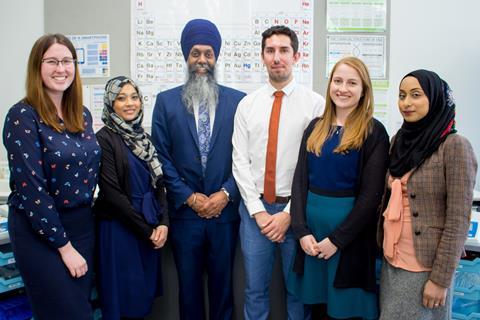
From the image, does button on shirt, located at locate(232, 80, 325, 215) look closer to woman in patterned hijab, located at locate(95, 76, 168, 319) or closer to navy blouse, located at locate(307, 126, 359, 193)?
navy blouse, located at locate(307, 126, 359, 193)

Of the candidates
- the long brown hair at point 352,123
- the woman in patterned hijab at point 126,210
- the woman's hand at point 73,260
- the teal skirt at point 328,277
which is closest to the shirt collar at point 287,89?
the long brown hair at point 352,123

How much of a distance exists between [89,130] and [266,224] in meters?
0.91

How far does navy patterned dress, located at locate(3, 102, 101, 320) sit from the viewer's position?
132cm

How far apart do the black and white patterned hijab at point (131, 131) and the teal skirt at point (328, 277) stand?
0.75 m

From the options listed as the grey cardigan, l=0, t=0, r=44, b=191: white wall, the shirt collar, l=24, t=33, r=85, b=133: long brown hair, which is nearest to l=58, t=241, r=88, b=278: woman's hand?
l=24, t=33, r=85, b=133: long brown hair

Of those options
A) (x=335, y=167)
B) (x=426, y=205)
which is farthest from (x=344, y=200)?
(x=426, y=205)

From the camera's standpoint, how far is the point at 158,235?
69.1 inches

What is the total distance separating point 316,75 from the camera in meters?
2.62

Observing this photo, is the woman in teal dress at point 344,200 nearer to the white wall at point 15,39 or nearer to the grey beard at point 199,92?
the grey beard at point 199,92

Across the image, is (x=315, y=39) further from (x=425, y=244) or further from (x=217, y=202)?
(x=425, y=244)

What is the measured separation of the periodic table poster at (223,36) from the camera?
8.38ft

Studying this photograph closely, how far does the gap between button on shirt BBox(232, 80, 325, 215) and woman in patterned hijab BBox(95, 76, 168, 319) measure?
16.9 inches

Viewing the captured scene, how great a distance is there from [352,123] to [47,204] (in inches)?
49.8

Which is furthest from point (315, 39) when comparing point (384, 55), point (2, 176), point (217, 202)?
point (2, 176)
